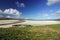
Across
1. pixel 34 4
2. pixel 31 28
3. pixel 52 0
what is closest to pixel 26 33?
pixel 31 28

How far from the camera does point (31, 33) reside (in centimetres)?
229

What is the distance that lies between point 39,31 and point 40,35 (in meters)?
0.09

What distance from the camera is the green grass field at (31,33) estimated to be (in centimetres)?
223

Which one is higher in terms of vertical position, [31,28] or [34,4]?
[34,4]

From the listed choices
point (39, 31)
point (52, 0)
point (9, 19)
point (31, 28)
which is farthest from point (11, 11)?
point (52, 0)

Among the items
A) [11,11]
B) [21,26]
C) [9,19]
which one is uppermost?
[11,11]

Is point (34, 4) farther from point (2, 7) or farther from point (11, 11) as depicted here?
point (2, 7)

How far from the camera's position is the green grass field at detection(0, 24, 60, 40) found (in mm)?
2234

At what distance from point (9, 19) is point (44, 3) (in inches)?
33.5

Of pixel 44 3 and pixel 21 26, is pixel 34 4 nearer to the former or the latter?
pixel 44 3

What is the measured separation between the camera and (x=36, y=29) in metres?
2.34

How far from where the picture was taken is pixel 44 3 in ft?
8.00

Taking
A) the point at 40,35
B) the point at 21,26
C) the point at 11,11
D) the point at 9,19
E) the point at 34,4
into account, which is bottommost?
the point at 40,35

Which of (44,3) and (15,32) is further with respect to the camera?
(44,3)
